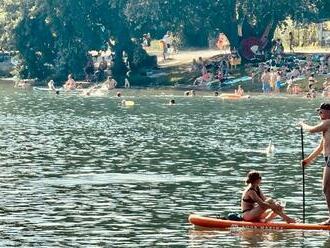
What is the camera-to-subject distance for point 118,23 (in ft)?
416

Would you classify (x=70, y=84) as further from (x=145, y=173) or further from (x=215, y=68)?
(x=145, y=173)

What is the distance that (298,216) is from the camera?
128 ft

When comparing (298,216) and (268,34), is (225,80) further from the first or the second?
(298,216)

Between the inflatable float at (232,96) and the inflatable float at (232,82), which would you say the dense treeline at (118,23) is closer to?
the inflatable float at (232,82)

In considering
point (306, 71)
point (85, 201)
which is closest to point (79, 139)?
point (85, 201)

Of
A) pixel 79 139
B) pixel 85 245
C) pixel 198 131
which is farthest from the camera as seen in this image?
pixel 198 131

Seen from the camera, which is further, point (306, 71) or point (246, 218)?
point (306, 71)

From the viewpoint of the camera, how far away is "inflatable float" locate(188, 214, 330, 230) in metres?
36.1

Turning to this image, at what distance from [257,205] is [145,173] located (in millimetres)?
14151

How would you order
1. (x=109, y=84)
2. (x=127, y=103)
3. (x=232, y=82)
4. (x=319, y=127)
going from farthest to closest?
(x=109, y=84) < (x=232, y=82) < (x=127, y=103) < (x=319, y=127)

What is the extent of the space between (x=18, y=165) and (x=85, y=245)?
2043 centimetres

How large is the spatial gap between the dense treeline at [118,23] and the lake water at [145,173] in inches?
1143

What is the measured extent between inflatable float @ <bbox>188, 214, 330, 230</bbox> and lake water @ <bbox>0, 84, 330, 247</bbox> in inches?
8.8

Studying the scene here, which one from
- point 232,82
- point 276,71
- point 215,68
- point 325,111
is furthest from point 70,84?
point 325,111
